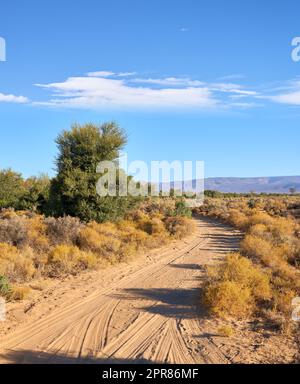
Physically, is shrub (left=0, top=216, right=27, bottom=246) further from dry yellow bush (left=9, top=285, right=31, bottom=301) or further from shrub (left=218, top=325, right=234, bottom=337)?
shrub (left=218, top=325, right=234, bottom=337)

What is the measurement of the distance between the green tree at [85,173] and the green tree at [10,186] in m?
10.6

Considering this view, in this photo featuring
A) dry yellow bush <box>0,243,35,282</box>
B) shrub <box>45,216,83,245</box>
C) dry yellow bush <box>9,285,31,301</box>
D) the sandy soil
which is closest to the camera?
the sandy soil

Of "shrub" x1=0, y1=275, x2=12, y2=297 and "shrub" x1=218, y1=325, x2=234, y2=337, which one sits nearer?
"shrub" x1=218, y1=325, x2=234, y2=337

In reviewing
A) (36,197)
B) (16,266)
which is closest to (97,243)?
(16,266)

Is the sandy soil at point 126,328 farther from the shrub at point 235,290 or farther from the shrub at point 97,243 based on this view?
the shrub at point 97,243

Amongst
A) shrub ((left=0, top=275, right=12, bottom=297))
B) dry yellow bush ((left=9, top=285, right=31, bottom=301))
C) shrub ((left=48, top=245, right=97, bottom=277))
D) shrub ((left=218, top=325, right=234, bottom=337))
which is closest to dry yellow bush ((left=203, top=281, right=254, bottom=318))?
shrub ((left=218, top=325, right=234, bottom=337))

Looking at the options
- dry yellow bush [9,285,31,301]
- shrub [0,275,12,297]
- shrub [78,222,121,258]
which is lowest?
dry yellow bush [9,285,31,301]

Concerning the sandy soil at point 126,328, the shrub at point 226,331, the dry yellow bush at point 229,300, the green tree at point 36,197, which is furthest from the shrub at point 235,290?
the green tree at point 36,197

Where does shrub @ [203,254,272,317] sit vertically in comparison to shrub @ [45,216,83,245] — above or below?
below

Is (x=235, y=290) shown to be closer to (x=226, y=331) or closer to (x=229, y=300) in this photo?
(x=229, y=300)

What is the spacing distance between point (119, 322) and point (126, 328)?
0.38 m

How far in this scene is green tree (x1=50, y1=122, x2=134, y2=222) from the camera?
20.4 meters
